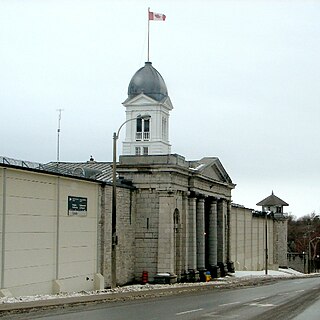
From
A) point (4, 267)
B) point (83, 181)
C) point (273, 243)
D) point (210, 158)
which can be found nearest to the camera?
point (4, 267)

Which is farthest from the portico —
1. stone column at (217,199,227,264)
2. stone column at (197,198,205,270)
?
stone column at (217,199,227,264)

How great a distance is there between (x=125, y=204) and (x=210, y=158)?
17.2 metres

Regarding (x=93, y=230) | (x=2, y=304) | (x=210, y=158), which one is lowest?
(x=2, y=304)

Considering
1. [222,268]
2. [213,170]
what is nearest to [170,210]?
[213,170]

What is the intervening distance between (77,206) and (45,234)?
14.3ft

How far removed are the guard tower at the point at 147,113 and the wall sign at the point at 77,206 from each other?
3050 centimetres

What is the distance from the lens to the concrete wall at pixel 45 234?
32125 mm

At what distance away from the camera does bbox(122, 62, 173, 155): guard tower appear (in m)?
72.4

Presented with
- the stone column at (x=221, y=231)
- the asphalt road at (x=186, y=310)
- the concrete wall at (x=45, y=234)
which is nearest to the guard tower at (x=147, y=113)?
the stone column at (x=221, y=231)

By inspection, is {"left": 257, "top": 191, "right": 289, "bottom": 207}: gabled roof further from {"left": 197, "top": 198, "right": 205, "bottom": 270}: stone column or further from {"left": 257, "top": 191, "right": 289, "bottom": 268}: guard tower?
{"left": 197, "top": 198, "right": 205, "bottom": 270}: stone column

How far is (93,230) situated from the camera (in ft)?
140

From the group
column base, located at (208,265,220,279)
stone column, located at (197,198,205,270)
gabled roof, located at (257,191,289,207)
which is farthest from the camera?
gabled roof, located at (257,191,289,207)

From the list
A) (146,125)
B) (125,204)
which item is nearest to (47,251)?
(125,204)

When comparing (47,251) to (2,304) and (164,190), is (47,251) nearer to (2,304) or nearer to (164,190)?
(2,304)
